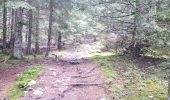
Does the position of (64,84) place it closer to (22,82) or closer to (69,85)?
(69,85)

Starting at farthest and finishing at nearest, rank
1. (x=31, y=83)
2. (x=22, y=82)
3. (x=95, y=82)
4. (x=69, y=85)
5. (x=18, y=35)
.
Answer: (x=18, y=35)
(x=95, y=82)
(x=69, y=85)
(x=22, y=82)
(x=31, y=83)

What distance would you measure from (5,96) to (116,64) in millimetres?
8378

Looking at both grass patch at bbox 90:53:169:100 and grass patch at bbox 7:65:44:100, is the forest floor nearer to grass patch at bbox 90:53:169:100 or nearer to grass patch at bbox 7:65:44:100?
grass patch at bbox 90:53:169:100

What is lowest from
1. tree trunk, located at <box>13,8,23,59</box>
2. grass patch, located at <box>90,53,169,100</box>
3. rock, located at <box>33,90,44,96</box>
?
rock, located at <box>33,90,44,96</box>

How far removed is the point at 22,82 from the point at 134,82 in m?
5.38

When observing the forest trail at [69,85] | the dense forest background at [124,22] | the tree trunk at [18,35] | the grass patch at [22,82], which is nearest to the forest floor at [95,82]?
the forest trail at [69,85]

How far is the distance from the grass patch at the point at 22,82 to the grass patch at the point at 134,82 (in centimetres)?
372

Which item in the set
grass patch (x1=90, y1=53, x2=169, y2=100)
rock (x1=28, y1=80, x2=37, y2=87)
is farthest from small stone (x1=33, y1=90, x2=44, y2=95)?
grass patch (x1=90, y1=53, x2=169, y2=100)

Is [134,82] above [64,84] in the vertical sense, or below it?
above

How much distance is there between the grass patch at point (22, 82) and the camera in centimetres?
1236

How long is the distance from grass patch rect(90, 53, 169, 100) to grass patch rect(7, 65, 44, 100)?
12.2 ft

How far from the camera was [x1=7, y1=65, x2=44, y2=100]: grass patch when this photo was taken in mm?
12359

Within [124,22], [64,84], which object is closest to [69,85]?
[64,84]

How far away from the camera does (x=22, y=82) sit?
44.6 ft
